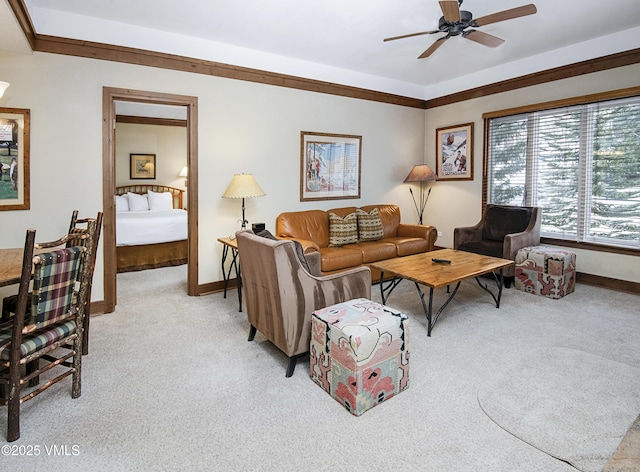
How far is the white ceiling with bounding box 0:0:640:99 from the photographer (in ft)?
11.1

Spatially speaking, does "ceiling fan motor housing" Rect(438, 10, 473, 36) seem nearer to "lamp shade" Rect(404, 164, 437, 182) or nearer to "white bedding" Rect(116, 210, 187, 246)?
"lamp shade" Rect(404, 164, 437, 182)

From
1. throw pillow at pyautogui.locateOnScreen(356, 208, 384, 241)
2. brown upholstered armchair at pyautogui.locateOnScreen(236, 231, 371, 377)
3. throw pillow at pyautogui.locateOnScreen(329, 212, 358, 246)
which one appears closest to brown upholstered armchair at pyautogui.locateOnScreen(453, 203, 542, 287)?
throw pillow at pyautogui.locateOnScreen(356, 208, 384, 241)

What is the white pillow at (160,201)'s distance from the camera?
7453 millimetres

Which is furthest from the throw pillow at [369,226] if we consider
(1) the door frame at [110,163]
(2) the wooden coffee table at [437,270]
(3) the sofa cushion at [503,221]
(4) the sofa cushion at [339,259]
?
(1) the door frame at [110,163]

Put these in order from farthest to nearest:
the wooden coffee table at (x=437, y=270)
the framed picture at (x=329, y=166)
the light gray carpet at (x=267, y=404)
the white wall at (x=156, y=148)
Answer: the white wall at (x=156, y=148), the framed picture at (x=329, y=166), the wooden coffee table at (x=437, y=270), the light gray carpet at (x=267, y=404)

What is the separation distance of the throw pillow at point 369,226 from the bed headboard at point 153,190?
486 centimetres

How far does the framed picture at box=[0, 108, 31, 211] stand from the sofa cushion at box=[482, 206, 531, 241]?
538 centimetres

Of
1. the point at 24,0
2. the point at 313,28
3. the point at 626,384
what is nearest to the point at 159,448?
the point at 626,384

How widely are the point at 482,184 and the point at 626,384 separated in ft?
12.4

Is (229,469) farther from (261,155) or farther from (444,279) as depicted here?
(261,155)

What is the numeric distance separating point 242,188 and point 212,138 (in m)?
0.76

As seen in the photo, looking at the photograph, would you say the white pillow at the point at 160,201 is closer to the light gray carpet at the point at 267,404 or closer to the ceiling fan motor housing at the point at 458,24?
the light gray carpet at the point at 267,404

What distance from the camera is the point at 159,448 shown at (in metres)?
1.83

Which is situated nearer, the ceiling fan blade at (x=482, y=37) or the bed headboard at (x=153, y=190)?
the ceiling fan blade at (x=482, y=37)
